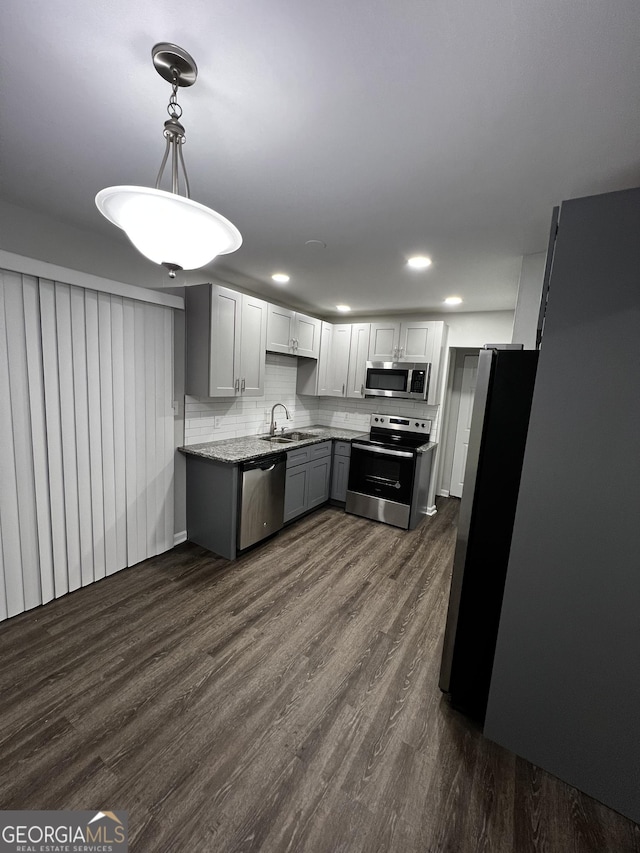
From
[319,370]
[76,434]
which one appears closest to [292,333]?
[319,370]

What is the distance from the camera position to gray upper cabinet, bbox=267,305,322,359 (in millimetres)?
3695

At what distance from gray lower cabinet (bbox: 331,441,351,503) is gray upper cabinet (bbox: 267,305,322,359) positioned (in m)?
1.25

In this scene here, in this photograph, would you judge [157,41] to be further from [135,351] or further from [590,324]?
Answer: [135,351]

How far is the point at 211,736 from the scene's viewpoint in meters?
1.56

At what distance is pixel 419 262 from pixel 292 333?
5.80ft

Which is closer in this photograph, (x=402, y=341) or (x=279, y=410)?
(x=402, y=341)

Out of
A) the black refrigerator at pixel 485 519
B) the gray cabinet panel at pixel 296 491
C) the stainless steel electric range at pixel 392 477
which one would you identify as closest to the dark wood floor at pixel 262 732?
the black refrigerator at pixel 485 519

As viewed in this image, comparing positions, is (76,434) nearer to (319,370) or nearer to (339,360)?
(319,370)

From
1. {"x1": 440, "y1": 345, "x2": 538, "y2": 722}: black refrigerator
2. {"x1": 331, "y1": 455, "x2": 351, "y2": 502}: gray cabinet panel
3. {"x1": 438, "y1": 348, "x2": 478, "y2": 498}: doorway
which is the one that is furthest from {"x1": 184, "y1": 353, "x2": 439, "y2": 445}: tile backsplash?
{"x1": 440, "y1": 345, "x2": 538, "y2": 722}: black refrigerator

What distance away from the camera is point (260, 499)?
3.20 meters

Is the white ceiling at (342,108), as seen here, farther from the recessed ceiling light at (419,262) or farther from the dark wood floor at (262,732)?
the dark wood floor at (262,732)

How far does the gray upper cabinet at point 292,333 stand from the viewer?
3695 millimetres

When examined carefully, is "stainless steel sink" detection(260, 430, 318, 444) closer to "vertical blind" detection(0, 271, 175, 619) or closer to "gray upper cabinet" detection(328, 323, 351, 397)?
"gray upper cabinet" detection(328, 323, 351, 397)

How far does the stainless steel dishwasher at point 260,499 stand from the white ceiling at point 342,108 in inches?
77.4
